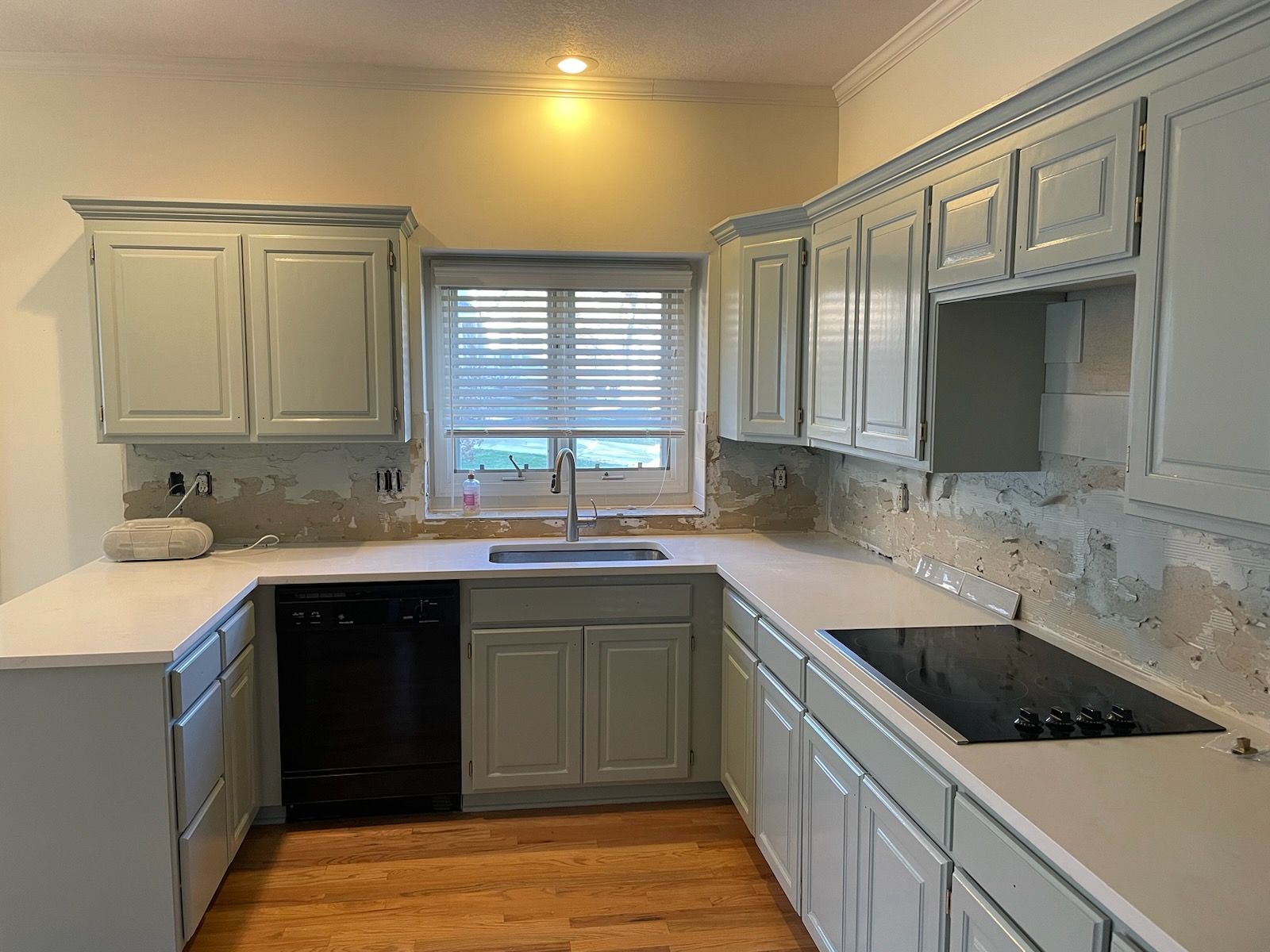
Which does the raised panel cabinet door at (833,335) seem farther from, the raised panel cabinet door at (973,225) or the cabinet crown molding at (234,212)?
the cabinet crown molding at (234,212)

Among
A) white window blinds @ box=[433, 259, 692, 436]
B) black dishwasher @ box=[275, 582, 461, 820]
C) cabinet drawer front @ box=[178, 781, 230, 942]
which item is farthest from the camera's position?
white window blinds @ box=[433, 259, 692, 436]

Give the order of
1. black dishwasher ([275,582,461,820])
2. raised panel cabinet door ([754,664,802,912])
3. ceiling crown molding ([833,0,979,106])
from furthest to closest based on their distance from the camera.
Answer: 1. black dishwasher ([275,582,461,820])
2. ceiling crown molding ([833,0,979,106])
3. raised panel cabinet door ([754,664,802,912])

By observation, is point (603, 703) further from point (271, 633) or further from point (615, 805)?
point (271, 633)

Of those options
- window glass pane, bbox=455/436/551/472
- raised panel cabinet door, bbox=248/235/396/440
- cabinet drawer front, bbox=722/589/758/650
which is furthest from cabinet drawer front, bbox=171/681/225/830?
cabinet drawer front, bbox=722/589/758/650

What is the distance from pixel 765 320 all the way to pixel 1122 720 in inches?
78.6

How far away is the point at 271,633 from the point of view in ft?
9.85

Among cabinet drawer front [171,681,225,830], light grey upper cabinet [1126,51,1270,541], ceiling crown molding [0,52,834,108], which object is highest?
ceiling crown molding [0,52,834,108]

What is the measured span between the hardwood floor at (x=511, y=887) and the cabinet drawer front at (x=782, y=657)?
2.40ft

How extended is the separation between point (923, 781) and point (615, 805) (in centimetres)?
182

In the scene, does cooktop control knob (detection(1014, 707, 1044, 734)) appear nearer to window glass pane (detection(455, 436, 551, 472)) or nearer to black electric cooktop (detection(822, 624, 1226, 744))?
black electric cooktop (detection(822, 624, 1226, 744))

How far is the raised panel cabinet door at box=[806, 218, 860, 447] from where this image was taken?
9.23 ft

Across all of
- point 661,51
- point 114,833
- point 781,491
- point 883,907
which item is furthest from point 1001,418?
point 114,833

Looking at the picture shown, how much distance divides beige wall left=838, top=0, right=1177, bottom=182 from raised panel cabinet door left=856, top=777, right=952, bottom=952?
1689mm

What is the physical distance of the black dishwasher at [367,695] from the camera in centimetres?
300
